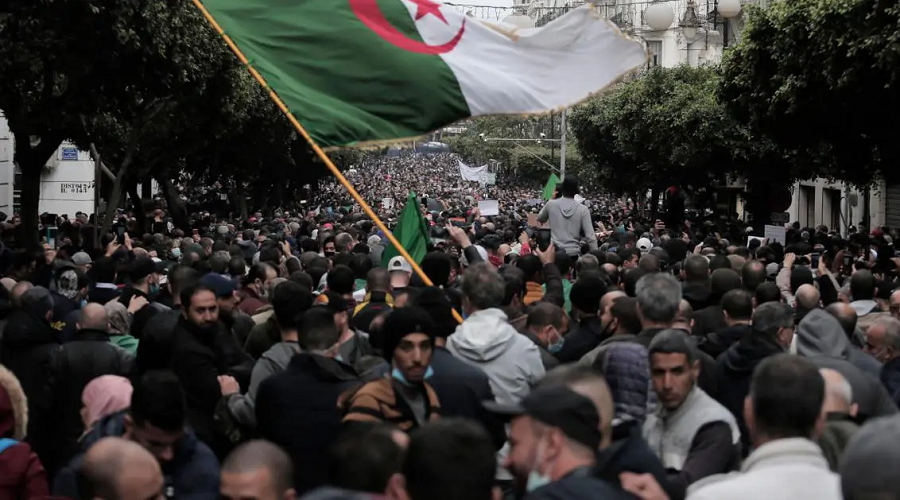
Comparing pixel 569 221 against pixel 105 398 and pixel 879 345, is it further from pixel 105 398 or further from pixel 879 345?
pixel 105 398

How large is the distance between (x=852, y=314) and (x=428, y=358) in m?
3.64

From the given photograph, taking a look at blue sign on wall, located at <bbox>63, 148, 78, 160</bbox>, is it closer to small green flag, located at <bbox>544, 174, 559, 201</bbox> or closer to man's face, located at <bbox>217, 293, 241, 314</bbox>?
small green flag, located at <bbox>544, 174, 559, 201</bbox>

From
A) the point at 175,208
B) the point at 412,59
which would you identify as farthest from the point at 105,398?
the point at 175,208

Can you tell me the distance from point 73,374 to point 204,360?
2.72ft

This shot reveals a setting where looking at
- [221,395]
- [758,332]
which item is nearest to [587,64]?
[758,332]

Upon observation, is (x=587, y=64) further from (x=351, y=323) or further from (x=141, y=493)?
(x=141, y=493)

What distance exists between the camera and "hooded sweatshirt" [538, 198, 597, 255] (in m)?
14.7

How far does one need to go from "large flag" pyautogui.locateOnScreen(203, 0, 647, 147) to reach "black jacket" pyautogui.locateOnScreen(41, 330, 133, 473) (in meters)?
2.12

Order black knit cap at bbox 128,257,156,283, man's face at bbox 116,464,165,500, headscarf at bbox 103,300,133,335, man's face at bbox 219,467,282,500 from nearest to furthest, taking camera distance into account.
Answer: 1. man's face at bbox 116,464,165,500
2. man's face at bbox 219,467,282,500
3. headscarf at bbox 103,300,133,335
4. black knit cap at bbox 128,257,156,283

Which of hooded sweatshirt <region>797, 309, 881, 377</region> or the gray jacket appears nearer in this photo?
the gray jacket

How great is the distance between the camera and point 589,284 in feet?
29.4

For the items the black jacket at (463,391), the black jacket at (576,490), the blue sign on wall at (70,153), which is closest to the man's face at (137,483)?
the black jacket at (576,490)

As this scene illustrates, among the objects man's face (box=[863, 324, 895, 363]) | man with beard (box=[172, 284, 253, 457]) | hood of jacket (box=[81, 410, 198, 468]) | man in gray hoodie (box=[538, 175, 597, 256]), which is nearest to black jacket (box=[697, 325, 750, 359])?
man's face (box=[863, 324, 895, 363])

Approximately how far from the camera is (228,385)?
7375 mm
